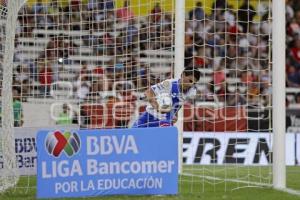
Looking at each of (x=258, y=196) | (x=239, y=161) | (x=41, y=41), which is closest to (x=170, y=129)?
(x=258, y=196)

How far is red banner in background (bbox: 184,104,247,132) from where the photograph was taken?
20.8 m

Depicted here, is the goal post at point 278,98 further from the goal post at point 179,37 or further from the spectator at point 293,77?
the spectator at point 293,77

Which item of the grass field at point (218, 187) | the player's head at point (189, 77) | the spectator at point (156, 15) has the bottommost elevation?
the grass field at point (218, 187)

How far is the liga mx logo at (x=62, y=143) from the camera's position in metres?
10.5

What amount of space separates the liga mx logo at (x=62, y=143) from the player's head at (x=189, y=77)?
2.24 meters

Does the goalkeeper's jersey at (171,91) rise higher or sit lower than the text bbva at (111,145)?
higher

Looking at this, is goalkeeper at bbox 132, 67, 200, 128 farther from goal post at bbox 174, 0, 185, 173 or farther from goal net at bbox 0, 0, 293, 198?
goal post at bbox 174, 0, 185, 173

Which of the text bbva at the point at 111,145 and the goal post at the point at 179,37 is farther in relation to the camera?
the goal post at the point at 179,37

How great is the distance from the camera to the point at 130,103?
19.6 m

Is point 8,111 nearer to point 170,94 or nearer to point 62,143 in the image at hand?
point 62,143

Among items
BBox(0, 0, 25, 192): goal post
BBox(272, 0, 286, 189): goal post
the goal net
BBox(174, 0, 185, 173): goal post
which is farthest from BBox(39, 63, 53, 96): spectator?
BBox(272, 0, 286, 189): goal post

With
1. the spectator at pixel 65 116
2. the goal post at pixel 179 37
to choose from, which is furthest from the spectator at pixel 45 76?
the goal post at pixel 179 37

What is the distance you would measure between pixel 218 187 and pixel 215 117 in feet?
29.2

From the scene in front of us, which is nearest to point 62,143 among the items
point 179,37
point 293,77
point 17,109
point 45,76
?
point 179,37
